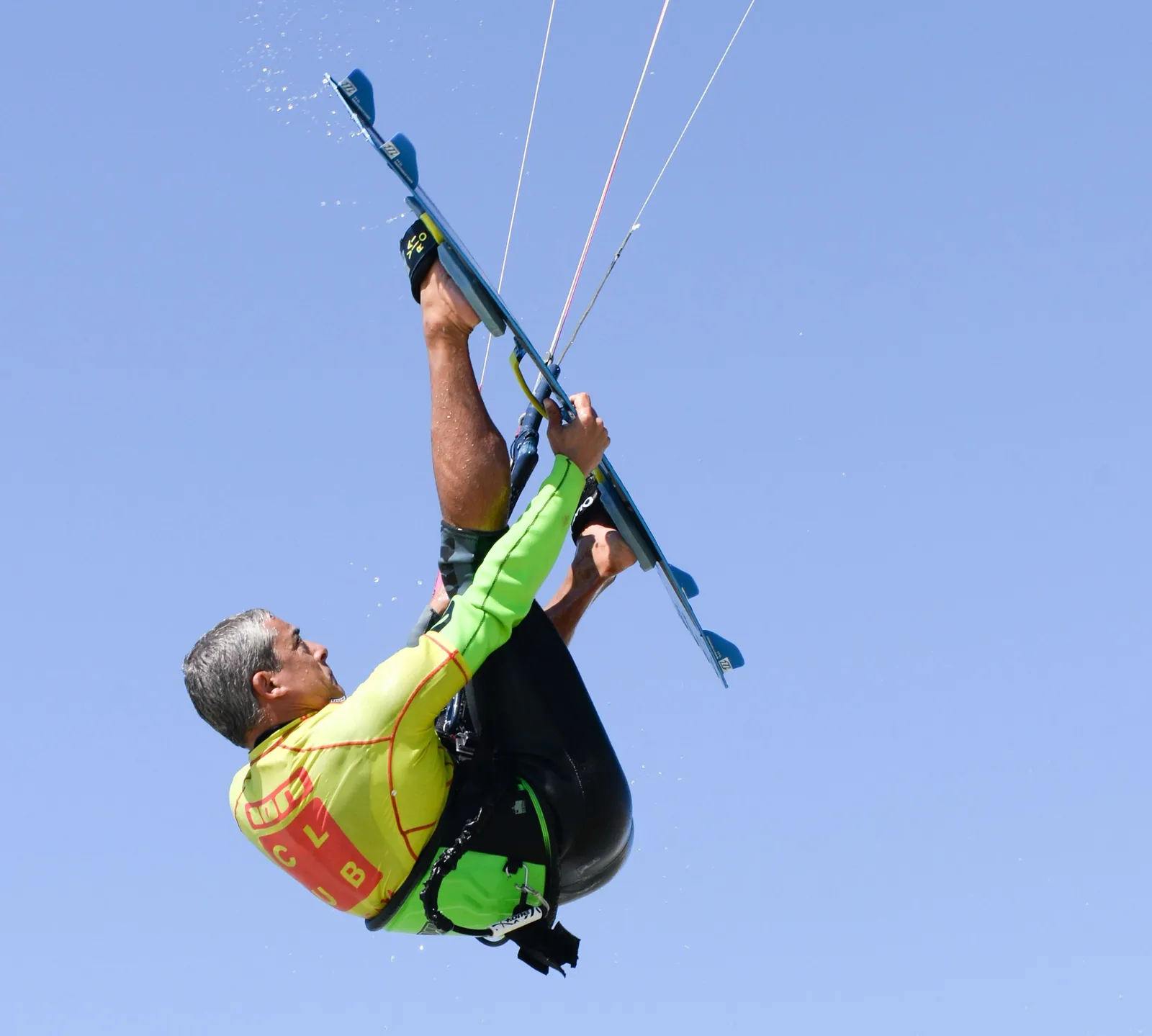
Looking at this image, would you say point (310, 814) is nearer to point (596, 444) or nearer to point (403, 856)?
point (403, 856)

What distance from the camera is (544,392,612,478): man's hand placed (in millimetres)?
5086

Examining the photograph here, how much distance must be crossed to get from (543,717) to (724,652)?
110 centimetres

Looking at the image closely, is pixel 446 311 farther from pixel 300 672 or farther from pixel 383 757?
pixel 383 757

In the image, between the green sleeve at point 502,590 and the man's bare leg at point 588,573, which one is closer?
the green sleeve at point 502,590

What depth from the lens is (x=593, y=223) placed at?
5.55 meters

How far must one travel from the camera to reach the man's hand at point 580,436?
5086 mm

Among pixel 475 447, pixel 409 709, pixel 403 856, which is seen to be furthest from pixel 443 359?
pixel 403 856

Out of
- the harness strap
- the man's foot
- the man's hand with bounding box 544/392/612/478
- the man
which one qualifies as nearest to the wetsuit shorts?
the man

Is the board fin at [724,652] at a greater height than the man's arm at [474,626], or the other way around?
the board fin at [724,652]

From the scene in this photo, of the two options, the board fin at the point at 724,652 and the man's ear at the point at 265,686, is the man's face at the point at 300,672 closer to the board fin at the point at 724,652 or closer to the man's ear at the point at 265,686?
the man's ear at the point at 265,686

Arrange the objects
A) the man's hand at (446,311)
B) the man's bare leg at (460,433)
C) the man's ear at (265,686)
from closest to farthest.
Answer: the man's ear at (265,686), the man's bare leg at (460,433), the man's hand at (446,311)

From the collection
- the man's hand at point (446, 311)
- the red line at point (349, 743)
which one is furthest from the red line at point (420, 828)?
the man's hand at point (446, 311)

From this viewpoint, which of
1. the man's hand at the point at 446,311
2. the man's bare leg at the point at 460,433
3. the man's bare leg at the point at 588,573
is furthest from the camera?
the man's bare leg at the point at 588,573

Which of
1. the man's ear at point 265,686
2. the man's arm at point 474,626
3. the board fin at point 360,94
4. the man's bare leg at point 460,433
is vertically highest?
the board fin at point 360,94
